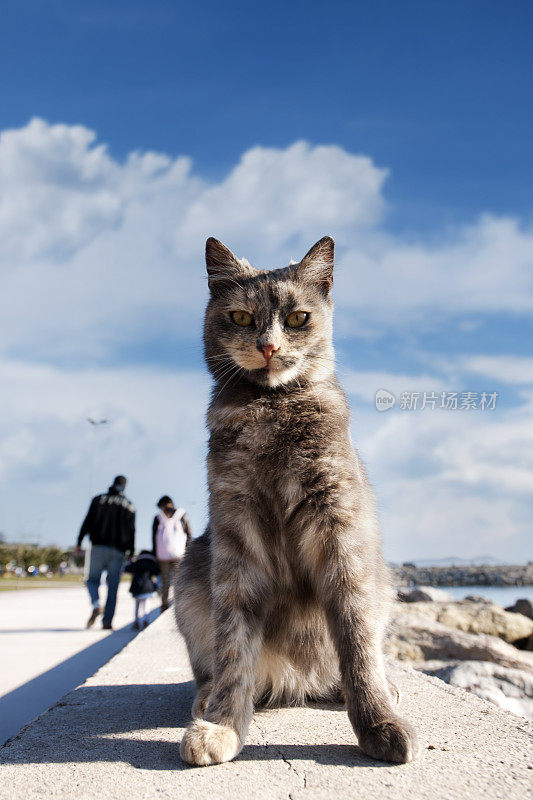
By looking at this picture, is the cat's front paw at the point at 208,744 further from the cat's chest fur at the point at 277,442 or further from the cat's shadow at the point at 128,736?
the cat's chest fur at the point at 277,442

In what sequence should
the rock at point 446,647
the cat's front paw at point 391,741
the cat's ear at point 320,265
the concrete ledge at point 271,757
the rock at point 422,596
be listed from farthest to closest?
the rock at point 422,596
the rock at point 446,647
the cat's ear at point 320,265
the cat's front paw at point 391,741
the concrete ledge at point 271,757

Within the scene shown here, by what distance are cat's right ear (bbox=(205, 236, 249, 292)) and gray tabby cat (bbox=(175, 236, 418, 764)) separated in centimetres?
16

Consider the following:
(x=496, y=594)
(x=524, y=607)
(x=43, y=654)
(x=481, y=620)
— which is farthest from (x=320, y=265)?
(x=496, y=594)

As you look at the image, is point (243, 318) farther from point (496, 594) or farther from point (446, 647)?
point (496, 594)

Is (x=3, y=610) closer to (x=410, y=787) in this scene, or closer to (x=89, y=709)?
(x=89, y=709)

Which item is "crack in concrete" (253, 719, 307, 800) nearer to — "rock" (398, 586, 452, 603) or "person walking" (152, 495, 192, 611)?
"person walking" (152, 495, 192, 611)

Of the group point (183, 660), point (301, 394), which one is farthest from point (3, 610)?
point (301, 394)

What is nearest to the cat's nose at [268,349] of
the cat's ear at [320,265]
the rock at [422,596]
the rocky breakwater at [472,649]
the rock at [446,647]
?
the cat's ear at [320,265]

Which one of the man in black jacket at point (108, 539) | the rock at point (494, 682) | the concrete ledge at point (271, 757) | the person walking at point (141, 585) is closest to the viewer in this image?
the concrete ledge at point (271, 757)

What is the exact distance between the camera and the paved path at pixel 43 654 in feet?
14.4

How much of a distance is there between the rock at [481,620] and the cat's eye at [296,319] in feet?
25.4

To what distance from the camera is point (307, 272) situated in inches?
118

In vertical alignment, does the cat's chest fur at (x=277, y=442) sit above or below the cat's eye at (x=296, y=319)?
below

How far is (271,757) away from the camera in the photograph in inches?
86.7
